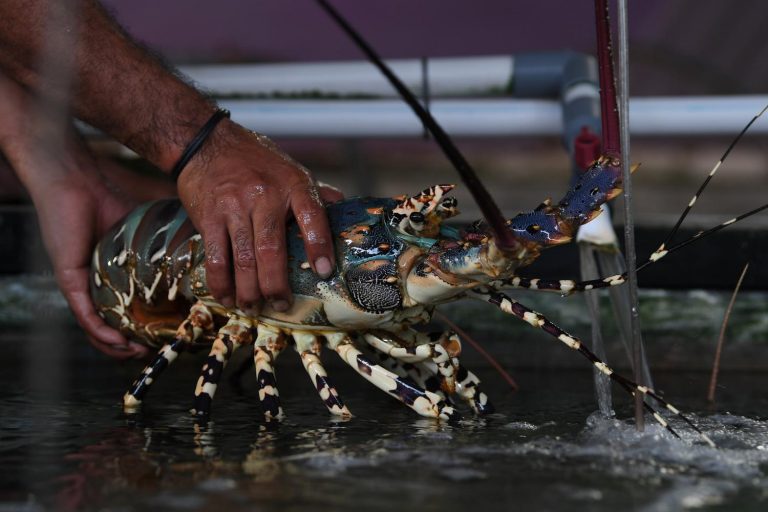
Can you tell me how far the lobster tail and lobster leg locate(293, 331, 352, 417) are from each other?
0.45 m

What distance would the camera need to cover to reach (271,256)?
1.63 metres

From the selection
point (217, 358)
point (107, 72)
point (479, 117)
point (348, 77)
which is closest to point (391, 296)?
point (217, 358)

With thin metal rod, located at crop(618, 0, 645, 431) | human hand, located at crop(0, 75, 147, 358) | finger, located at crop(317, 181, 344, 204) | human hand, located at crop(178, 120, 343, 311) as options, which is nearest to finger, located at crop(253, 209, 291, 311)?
human hand, located at crop(178, 120, 343, 311)

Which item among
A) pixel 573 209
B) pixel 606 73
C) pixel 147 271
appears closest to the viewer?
pixel 606 73

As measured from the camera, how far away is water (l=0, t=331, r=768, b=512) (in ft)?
3.55

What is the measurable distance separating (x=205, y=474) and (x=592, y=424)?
66 cm

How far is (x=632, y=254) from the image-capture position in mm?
1355

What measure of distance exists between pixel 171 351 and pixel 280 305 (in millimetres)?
277

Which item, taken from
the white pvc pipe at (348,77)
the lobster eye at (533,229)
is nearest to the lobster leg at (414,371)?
the lobster eye at (533,229)

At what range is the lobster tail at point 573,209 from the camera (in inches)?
55.1

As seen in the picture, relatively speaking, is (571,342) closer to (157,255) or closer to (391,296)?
(391,296)

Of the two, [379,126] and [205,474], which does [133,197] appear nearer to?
[379,126]

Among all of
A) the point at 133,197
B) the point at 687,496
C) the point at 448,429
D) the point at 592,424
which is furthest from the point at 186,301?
the point at 687,496

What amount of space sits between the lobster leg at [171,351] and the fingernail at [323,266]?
1.02 ft
